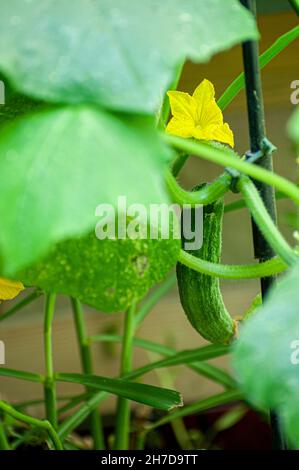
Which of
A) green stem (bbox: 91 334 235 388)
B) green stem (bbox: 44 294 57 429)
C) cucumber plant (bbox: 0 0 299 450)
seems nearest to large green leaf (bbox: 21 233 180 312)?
cucumber plant (bbox: 0 0 299 450)

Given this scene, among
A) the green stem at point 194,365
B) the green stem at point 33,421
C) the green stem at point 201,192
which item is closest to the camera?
the green stem at point 201,192

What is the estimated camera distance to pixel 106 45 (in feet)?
0.78

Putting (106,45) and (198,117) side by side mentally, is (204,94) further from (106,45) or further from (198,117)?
(106,45)

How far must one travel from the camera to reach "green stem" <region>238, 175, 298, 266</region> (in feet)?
0.93

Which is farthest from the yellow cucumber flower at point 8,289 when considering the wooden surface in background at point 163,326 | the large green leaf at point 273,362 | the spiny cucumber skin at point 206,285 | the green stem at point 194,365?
the wooden surface in background at point 163,326

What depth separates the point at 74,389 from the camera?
96 cm

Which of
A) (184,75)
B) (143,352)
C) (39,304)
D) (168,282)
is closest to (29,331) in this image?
(39,304)

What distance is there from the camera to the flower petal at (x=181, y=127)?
385 millimetres

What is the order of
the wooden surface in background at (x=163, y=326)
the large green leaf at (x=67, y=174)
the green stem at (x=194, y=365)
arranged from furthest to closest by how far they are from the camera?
the wooden surface in background at (x=163, y=326) < the green stem at (x=194, y=365) < the large green leaf at (x=67, y=174)

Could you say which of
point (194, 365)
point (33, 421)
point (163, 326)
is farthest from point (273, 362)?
point (163, 326)

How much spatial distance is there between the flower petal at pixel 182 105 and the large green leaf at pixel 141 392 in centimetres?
16

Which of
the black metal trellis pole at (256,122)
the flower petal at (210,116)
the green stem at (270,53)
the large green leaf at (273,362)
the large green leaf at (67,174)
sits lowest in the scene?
the large green leaf at (273,362)

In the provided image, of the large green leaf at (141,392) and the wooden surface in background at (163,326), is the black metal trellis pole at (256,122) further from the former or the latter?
the wooden surface in background at (163,326)

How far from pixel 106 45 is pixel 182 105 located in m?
0.16
